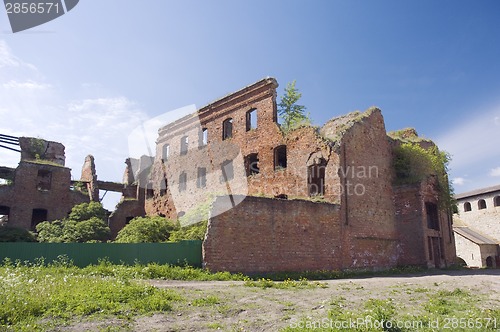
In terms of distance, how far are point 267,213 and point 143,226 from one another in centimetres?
681

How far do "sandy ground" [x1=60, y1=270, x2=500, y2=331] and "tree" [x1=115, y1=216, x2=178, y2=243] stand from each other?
6297mm

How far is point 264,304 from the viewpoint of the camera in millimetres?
8422

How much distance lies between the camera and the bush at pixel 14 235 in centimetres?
2136

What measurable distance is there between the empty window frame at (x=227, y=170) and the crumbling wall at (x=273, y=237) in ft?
28.3

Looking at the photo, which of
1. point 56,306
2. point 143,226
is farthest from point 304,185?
point 56,306

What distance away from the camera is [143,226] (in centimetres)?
1820

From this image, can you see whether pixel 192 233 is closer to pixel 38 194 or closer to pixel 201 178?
pixel 201 178

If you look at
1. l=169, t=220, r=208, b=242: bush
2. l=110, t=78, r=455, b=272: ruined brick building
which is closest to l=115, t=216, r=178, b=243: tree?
l=169, t=220, r=208, b=242: bush

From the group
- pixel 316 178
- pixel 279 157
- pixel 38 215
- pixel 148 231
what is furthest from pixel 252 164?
pixel 38 215

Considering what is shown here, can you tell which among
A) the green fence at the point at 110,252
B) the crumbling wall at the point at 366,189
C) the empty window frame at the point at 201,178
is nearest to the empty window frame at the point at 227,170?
the empty window frame at the point at 201,178

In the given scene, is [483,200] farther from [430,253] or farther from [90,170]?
[90,170]

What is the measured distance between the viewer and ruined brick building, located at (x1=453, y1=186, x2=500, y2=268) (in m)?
33.9

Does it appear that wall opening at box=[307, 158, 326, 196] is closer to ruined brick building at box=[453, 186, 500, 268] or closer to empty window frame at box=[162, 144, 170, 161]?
empty window frame at box=[162, 144, 170, 161]

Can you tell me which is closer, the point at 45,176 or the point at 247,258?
the point at 247,258
